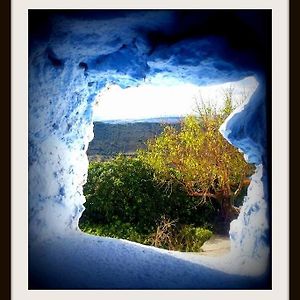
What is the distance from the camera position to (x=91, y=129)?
224 inches

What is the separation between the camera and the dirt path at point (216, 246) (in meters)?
5.65

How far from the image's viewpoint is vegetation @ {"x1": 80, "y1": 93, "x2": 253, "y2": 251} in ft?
18.5

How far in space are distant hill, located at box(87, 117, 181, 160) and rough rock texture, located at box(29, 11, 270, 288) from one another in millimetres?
312

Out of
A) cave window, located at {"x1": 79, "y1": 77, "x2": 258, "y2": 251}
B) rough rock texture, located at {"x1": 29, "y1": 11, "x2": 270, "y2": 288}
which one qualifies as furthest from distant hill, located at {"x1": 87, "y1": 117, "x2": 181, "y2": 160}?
rough rock texture, located at {"x1": 29, "y1": 11, "x2": 270, "y2": 288}

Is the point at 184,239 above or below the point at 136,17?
below

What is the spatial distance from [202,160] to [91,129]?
989 mm

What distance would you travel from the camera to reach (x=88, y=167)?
18.7 feet

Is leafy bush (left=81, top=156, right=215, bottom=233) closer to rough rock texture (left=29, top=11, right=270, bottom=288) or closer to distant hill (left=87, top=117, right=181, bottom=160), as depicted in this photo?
distant hill (left=87, top=117, right=181, bottom=160)

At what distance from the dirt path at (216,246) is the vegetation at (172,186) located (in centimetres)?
4
